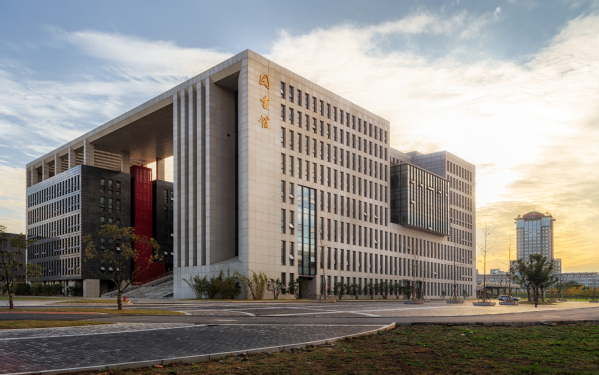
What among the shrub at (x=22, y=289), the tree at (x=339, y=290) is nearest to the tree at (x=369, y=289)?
the tree at (x=339, y=290)

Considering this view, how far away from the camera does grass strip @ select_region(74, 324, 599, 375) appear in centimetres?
920

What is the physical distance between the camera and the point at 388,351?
37.9 ft

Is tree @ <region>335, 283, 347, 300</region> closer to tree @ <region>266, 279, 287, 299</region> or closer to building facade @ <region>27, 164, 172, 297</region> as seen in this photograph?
tree @ <region>266, 279, 287, 299</region>

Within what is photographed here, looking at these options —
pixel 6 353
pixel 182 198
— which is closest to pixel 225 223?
pixel 182 198

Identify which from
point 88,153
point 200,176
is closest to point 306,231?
point 200,176

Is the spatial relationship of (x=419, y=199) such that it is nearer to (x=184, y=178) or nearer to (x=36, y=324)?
(x=184, y=178)

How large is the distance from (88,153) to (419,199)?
6051cm

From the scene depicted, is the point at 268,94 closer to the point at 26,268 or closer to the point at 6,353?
the point at 26,268

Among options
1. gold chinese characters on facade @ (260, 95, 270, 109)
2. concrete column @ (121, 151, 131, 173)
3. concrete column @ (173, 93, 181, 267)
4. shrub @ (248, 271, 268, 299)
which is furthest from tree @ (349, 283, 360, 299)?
concrete column @ (121, 151, 131, 173)

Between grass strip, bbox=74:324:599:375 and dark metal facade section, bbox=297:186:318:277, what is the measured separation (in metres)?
51.2

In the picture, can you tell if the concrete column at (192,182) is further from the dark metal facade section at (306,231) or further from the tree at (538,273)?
the tree at (538,273)

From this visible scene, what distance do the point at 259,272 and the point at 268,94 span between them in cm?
2206

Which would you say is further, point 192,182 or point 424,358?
point 192,182

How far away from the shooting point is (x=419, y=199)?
92.6 meters
